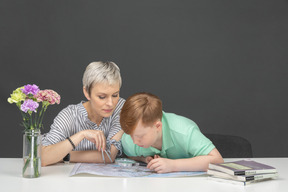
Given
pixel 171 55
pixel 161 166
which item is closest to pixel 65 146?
pixel 161 166

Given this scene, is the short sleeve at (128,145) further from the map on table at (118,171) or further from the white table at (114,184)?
the white table at (114,184)

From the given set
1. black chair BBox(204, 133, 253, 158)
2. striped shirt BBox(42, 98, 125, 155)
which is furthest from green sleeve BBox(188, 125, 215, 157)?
black chair BBox(204, 133, 253, 158)

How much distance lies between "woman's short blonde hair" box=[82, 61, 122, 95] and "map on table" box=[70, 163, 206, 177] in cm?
44

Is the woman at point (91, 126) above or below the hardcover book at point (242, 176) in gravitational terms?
above

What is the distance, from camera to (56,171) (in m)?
2.27

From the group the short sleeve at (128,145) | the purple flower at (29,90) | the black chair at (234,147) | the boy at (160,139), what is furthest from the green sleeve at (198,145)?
the purple flower at (29,90)

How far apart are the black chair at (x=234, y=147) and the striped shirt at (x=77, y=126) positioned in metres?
0.72

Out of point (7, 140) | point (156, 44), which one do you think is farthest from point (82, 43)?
point (7, 140)

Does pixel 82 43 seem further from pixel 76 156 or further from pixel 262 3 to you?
pixel 76 156

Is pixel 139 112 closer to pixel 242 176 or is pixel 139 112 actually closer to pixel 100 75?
pixel 100 75

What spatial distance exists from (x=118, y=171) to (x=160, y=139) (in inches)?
12.0

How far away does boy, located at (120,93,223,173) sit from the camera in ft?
7.40

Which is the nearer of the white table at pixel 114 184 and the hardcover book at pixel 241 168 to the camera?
the white table at pixel 114 184

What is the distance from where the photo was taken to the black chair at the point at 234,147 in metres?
3.00
